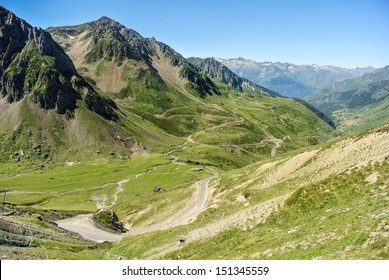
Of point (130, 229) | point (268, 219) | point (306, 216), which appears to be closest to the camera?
point (306, 216)

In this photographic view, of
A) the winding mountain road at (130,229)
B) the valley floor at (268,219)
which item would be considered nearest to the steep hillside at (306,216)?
the valley floor at (268,219)

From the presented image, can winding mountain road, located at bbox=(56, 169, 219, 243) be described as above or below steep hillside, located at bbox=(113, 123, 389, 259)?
below

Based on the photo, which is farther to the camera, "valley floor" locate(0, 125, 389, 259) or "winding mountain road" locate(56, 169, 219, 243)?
"winding mountain road" locate(56, 169, 219, 243)

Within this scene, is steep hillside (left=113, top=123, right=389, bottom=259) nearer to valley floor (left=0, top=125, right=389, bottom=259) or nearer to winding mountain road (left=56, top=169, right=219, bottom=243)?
valley floor (left=0, top=125, right=389, bottom=259)

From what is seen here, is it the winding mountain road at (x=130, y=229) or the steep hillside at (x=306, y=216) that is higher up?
the steep hillside at (x=306, y=216)

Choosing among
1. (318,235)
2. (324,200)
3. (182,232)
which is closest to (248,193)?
(182,232)

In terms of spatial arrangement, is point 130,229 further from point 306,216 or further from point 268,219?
point 306,216

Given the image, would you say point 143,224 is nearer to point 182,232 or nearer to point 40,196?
point 182,232

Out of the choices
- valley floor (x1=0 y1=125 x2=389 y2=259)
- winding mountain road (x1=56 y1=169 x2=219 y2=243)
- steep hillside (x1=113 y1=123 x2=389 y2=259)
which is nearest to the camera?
steep hillside (x1=113 y1=123 x2=389 y2=259)

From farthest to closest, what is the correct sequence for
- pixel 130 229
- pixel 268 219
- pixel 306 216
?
1. pixel 130 229
2. pixel 268 219
3. pixel 306 216

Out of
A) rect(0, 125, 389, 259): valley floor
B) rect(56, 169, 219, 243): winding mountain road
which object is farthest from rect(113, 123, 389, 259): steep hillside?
rect(56, 169, 219, 243): winding mountain road

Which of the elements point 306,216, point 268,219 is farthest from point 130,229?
point 306,216

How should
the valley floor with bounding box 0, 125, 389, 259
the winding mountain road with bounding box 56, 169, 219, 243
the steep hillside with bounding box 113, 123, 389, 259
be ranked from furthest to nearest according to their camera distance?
the winding mountain road with bounding box 56, 169, 219, 243
the valley floor with bounding box 0, 125, 389, 259
the steep hillside with bounding box 113, 123, 389, 259

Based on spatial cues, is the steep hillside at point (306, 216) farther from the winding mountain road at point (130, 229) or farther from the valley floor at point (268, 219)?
the winding mountain road at point (130, 229)
